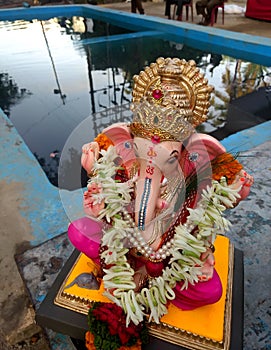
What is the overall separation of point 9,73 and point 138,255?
4734 mm

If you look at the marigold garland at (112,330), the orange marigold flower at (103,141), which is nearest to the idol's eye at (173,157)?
the orange marigold flower at (103,141)

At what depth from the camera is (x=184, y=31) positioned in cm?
604

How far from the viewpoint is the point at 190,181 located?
939mm

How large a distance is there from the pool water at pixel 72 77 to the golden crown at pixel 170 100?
1.32 metres

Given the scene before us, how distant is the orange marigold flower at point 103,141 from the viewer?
3.30 feet

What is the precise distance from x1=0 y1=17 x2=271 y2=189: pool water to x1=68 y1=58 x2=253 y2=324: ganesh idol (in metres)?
1.31

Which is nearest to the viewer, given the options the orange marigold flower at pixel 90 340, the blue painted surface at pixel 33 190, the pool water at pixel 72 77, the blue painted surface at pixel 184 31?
the orange marigold flower at pixel 90 340

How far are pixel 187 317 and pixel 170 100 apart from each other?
70 cm

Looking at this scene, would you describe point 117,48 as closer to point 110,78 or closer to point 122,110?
point 110,78

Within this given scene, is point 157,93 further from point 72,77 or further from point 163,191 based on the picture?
point 72,77

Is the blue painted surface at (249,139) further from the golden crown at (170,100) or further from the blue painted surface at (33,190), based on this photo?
the golden crown at (170,100)

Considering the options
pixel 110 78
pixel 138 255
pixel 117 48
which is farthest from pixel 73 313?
pixel 117 48

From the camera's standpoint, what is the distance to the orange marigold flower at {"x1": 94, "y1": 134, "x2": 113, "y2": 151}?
1005 millimetres

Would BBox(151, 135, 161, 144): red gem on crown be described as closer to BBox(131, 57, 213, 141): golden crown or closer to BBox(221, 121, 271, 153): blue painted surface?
BBox(131, 57, 213, 141): golden crown
